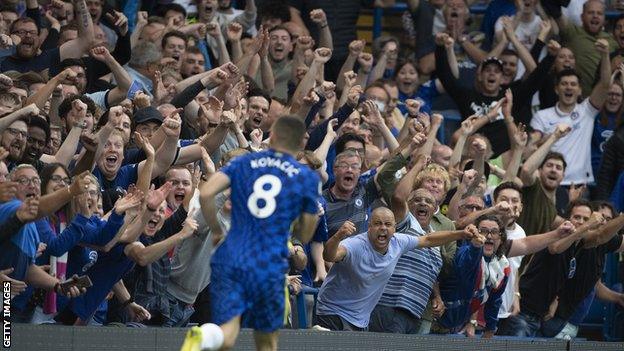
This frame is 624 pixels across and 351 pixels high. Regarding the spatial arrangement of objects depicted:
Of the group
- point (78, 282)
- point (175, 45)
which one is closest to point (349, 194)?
point (175, 45)

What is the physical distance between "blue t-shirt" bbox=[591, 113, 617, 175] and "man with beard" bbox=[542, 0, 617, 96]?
0.76m

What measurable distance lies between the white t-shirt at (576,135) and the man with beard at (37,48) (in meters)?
6.28

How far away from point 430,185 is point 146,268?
3.19m

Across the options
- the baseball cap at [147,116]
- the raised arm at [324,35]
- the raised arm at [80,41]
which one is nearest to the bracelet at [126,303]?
the baseball cap at [147,116]

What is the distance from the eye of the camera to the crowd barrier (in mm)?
11336

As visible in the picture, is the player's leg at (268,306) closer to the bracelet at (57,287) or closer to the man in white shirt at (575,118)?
the bracelet at (57,287)

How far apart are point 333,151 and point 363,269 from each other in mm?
2700

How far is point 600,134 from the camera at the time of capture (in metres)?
19.6

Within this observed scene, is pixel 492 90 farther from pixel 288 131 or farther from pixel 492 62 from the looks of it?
pixel 288 131

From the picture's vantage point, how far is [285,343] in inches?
501

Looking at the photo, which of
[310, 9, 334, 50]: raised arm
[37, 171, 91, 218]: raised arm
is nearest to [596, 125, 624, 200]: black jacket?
[310, 9, 334, 50]: raised arm

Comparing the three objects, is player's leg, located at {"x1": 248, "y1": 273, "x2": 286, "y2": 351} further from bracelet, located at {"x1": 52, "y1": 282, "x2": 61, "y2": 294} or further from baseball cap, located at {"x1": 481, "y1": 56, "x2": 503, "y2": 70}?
baseball cap, located at {"x1": 481, "y1": 56, "x2": 503, "y2": 70}

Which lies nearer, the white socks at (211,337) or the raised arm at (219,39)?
the white socks at (211,337)

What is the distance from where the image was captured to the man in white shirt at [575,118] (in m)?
19.2
